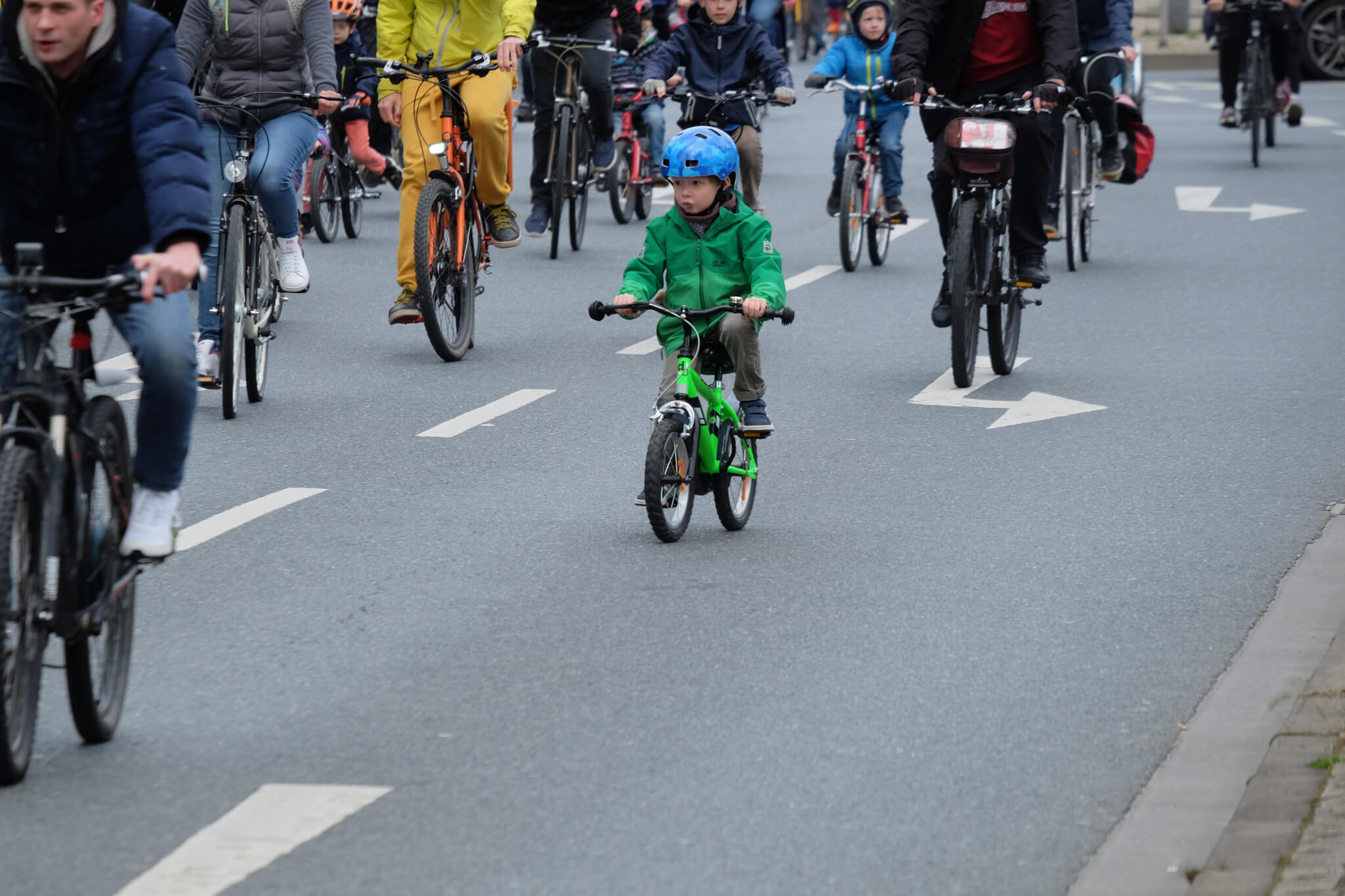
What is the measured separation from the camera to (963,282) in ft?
32.3

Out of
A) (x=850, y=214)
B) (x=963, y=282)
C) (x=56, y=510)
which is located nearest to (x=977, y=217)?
(x=963, y=282)

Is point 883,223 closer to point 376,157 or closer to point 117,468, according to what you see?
point 376,157

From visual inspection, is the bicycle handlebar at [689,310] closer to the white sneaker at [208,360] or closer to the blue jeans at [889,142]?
the white sneaker at [208,360]

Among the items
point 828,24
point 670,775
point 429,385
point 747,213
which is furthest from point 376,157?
point 828,24

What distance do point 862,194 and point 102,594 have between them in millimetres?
10093

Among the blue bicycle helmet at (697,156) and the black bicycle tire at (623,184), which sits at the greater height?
the blue bicycle helmet at (697,156)

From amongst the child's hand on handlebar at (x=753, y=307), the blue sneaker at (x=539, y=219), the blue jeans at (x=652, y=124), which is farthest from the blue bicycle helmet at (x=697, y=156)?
the blue jeans at (x=652, y=124)

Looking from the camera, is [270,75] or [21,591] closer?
[21,591]

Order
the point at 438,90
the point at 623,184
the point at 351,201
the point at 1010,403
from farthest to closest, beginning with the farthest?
the point at 623,184 < the point at 351,201 < the point at 438,90 < the point at 1010,403

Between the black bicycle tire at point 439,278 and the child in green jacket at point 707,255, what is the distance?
2.97 metres

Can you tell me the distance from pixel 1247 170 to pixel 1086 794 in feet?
55.7

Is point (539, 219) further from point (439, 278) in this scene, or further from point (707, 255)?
point (707, 255)

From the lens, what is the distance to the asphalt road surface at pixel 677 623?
15.0ft

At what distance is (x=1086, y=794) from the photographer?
16.1 feet
